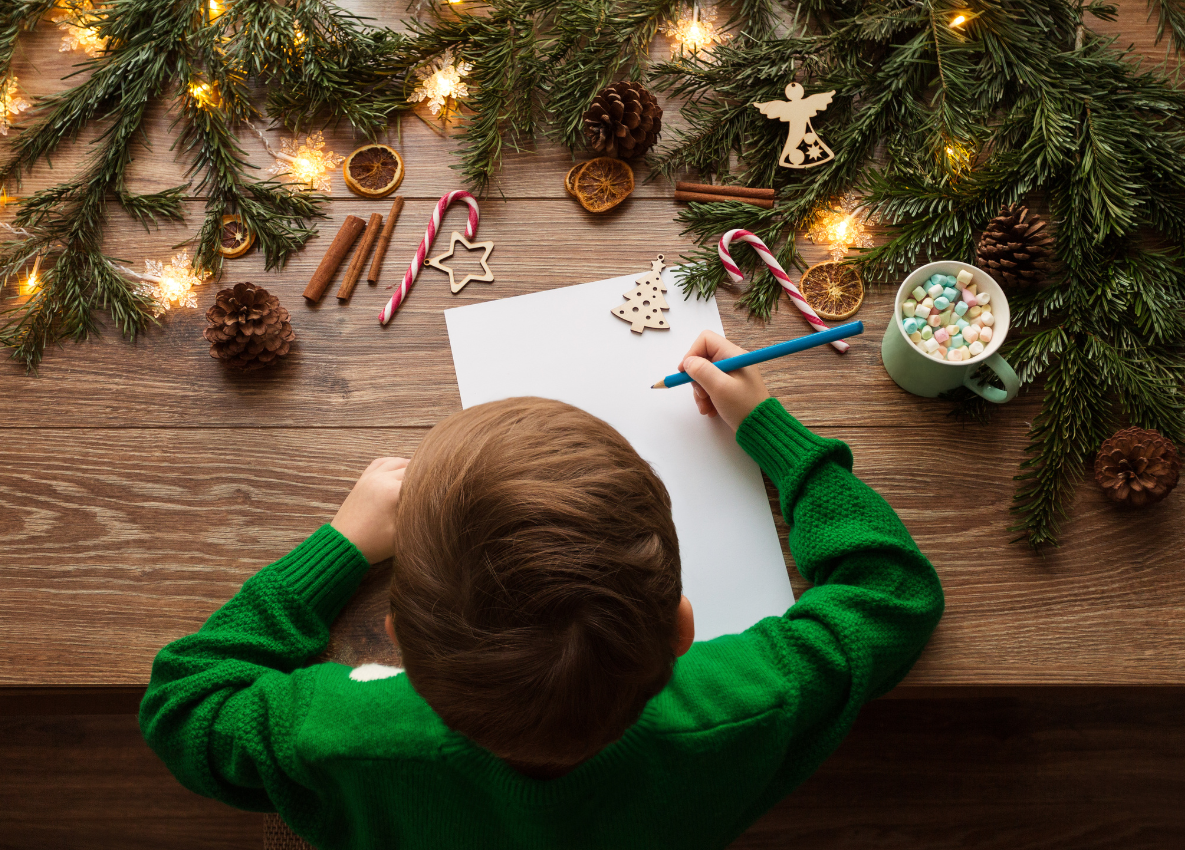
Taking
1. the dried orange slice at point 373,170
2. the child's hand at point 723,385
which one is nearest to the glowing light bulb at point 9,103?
the dried orange slice at point 373,170

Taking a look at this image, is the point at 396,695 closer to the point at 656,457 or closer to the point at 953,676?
the point at 656,457

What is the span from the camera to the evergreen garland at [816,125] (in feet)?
2.81

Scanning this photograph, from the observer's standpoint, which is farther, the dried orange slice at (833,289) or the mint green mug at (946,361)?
the dried orange slice at (833,289)

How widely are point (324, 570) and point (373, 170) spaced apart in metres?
0.51

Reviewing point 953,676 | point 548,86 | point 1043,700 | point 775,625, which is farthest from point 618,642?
point 1043,700

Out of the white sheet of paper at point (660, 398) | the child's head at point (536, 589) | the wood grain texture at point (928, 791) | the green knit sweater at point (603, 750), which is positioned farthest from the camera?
the wood grain texture at point (928, 791)

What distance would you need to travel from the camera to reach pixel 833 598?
2.58 feet

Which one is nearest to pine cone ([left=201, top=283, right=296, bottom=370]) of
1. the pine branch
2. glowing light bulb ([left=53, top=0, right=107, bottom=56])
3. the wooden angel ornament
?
glowing light bulb ([left=53, top=0, right=107, bottom=56])

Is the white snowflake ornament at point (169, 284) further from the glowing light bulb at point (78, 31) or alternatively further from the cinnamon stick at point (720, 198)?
the cinnamon stick at point (720, 198)

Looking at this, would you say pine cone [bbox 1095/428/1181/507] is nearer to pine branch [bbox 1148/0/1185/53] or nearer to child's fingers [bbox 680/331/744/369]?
child's fingers [bbox 680/331/744/369]

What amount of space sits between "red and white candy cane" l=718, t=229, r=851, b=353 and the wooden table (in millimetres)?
20

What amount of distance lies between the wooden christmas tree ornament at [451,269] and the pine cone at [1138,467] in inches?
29.1

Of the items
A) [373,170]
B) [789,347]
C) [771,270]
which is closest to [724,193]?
Result: [771,270]

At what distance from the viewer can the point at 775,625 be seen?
31.3 inches
